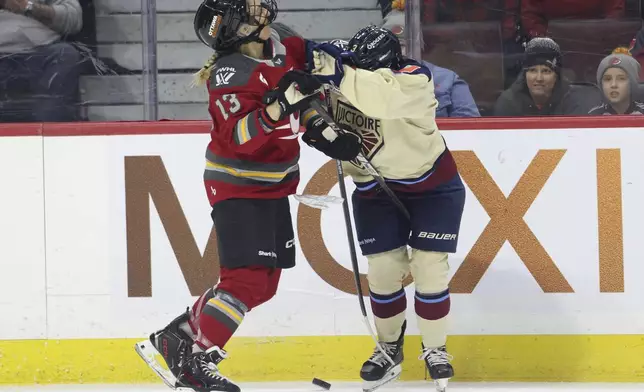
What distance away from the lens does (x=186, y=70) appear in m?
4.07

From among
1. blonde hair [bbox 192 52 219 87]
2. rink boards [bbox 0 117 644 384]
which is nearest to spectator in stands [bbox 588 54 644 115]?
rink boards [bbox 0 117 644 384]

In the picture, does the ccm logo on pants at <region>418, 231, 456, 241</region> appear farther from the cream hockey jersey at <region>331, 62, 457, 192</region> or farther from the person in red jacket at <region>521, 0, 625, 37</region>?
the person in red jacket at <region>521, 0, 625, 37</region>

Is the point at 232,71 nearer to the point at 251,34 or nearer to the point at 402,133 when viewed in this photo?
the point at 251,34

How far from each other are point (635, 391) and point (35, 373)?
2015 mm

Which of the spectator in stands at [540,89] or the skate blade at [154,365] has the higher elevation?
the spectator in stands at [540,89]

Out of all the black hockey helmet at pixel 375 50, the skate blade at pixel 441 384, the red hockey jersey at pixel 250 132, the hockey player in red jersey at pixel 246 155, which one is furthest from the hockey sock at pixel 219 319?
the black hockey helmet at pixel 375 50

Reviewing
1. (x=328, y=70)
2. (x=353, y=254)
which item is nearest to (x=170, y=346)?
(x=353, y=254)

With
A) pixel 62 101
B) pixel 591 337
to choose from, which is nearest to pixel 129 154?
pixel 62 101

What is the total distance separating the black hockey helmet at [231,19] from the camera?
10.6ft

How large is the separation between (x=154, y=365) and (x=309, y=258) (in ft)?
2.39

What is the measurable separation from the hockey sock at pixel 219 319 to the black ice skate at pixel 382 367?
1.73ft

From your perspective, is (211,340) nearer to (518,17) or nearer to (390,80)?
(390,80)

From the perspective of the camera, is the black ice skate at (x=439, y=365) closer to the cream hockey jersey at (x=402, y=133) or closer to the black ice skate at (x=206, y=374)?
the cream hockey jersey at (x=402, y=133)

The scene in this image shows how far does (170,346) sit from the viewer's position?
3.53 m
